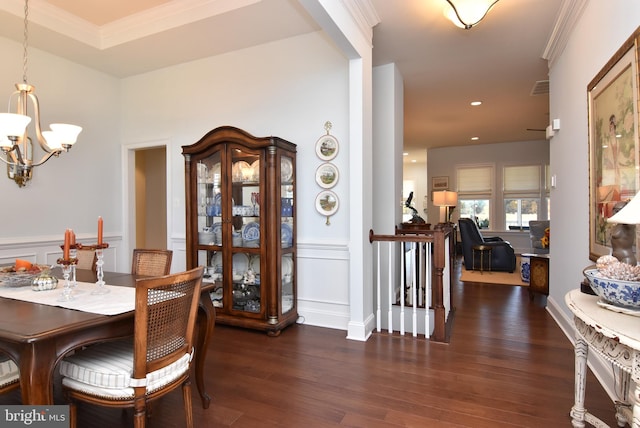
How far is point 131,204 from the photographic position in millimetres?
4695

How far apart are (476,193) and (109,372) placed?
8935 mm

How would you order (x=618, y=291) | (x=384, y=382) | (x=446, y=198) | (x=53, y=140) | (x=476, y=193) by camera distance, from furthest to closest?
(x=476, y=193), (x=446, y=198), (x=53, y=140), (x=384, y=382), (x=618, y=291)

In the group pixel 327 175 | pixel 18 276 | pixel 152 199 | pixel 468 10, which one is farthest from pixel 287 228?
pixel 152 199

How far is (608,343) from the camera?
4.22ft

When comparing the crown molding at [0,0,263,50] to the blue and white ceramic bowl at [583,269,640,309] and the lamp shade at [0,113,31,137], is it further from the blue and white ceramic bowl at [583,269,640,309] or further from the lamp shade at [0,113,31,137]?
the blue and white ceramic bowl at [583,269,640,309]

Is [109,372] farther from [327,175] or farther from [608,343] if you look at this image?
[327,175]

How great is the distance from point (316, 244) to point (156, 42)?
2723mm

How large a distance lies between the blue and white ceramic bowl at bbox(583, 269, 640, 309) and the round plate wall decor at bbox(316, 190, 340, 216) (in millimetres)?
2281

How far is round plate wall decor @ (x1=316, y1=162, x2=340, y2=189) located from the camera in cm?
347

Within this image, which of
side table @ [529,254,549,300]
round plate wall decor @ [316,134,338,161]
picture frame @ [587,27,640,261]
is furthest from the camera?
side table @ [529,254,549,300]

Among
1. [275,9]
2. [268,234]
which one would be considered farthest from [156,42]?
[268,234]

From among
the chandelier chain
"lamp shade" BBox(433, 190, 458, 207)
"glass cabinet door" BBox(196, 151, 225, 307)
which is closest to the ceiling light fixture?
"glass cabinet door" BBox(196, 151, 225, 307)

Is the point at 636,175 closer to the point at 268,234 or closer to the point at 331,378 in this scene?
the point at 331,378

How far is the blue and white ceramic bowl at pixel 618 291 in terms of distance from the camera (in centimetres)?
133
